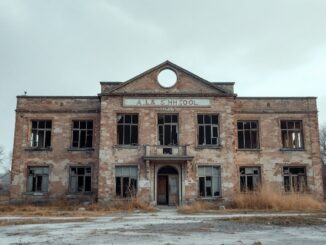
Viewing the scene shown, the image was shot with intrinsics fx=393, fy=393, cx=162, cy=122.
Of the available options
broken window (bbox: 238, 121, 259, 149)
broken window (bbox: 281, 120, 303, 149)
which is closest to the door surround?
broken window (bbox: 238, 121, 259, 149)

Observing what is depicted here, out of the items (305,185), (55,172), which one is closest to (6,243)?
(55,172)

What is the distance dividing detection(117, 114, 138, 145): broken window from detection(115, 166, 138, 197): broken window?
1.69 metres

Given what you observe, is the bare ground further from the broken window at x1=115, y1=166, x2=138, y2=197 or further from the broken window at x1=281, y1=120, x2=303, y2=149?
the broken window at x1=281, y1=120, x2=303, y2=149

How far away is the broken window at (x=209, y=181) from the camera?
24797 mm

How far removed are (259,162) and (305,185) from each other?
3.45m

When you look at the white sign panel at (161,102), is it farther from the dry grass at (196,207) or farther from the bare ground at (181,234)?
the bare ground at (181,234)

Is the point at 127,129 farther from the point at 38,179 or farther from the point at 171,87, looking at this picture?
the point at 38,179

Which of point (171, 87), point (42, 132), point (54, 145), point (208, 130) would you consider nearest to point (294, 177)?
point (208, 130)

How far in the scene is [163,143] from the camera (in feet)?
83.0

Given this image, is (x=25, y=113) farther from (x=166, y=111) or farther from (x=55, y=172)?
(x=166, y=111)

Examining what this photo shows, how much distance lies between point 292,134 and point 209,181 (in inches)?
304

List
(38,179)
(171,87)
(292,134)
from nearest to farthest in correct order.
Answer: (171,87)
(38,179)
(292,134)

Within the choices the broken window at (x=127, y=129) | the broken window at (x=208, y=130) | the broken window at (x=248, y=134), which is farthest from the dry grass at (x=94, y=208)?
the broken window at (x=248, y=134)

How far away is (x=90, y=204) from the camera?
24.9m
